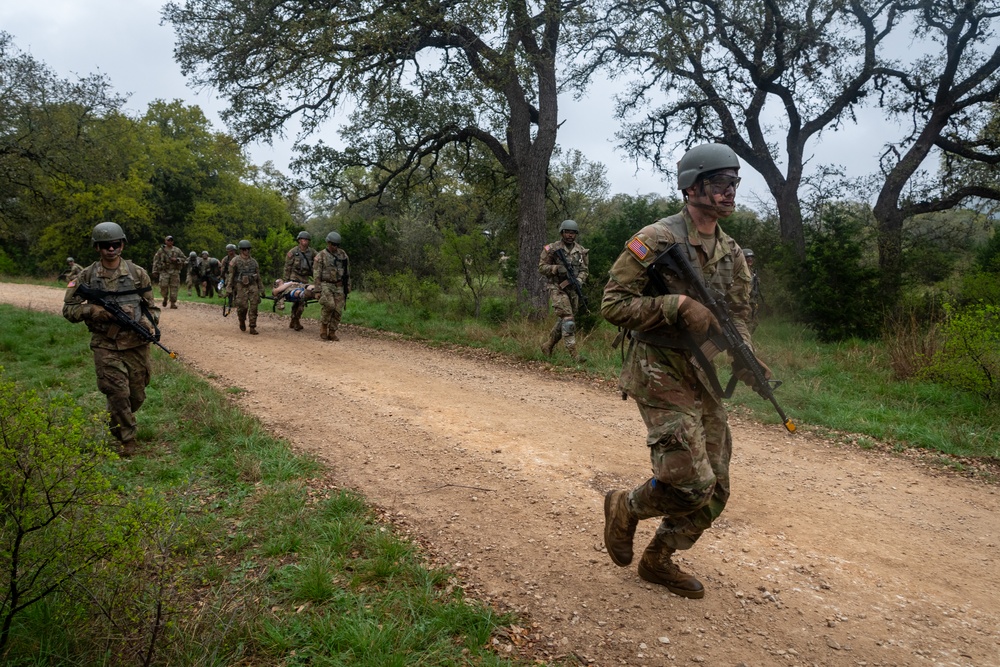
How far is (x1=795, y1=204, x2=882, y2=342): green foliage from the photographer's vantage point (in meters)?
13.0

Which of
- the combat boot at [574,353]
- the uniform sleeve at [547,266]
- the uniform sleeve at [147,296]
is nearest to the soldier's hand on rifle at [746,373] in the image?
the uniform sleeve at [147,296]

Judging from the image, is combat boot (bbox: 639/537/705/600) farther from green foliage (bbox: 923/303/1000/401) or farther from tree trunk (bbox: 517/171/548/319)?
tree trunk (bbox: 517/171/548/319)

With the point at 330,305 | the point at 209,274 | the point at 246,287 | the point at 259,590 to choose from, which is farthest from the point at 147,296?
the point at 209,274

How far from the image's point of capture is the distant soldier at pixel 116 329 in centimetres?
589

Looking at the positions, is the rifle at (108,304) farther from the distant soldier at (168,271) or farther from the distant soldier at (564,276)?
the distant soldier at (168,271)

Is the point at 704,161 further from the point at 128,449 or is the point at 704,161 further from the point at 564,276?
the point at 564,276

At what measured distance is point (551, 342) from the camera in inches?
414

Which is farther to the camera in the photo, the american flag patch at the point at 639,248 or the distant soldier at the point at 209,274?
the distant soldier at the point at 209,274

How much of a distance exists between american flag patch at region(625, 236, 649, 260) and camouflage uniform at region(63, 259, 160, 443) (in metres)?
4.79

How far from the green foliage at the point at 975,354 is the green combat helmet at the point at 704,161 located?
5.88 meters

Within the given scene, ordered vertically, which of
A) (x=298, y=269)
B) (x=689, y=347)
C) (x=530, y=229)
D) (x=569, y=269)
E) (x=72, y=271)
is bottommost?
(x=72, y=271)

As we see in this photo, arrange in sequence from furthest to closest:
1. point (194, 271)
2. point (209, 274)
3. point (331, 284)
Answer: point (194, 271) < point (209, 274) < point (331, 284)

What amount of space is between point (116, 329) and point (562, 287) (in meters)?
6.50

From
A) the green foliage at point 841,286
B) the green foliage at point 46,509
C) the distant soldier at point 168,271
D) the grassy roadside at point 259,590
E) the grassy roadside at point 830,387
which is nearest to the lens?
the green foliage at point 46,509
